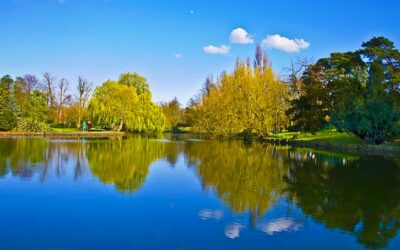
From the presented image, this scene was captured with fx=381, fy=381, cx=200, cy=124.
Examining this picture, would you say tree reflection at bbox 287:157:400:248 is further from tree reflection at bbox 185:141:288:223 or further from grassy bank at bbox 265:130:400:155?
grassy bank at bbox 265:130:400:155

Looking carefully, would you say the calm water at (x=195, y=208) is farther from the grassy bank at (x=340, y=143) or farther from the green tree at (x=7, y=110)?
the green tree at (x=7, y=110)

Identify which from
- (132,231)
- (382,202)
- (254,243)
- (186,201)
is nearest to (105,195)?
(186,201)

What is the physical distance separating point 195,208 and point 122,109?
36598 millimetres

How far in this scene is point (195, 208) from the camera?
7.81m

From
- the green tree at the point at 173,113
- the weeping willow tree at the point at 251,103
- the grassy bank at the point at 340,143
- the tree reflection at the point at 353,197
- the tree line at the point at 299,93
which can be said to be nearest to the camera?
the tree reflection at the point at 353,197

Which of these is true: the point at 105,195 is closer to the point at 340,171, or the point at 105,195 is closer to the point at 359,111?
the point at 340,171

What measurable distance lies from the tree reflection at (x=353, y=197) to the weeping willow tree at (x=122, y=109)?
30990 mm

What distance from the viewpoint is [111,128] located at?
4691 cm

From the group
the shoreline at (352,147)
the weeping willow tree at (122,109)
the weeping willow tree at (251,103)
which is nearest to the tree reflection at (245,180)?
the shoreline at (352,147)

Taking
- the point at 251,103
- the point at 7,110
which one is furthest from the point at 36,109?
the point at 251,103

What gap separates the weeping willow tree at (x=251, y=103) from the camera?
1394 inches

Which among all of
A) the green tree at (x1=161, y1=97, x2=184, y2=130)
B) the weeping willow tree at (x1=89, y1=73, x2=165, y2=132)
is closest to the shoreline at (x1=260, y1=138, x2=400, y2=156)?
the weeping willow tree at (x1=89, y1=73, x2=165, y2=132)

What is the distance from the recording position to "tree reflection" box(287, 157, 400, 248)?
664 cm

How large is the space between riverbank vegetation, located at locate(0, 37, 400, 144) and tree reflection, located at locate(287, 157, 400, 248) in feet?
30.4
